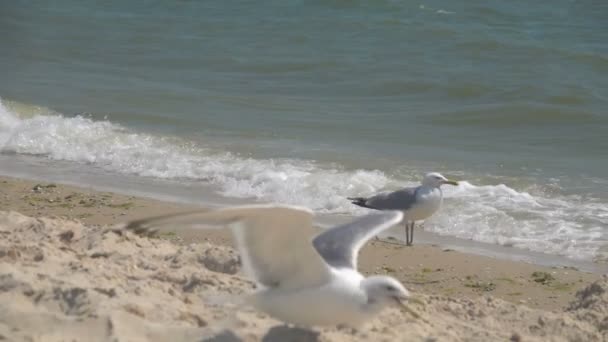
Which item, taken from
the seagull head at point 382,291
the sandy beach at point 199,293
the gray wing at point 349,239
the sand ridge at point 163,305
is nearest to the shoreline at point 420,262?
the sandy beach at point 199,293

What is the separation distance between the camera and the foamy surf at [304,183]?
31.4ft

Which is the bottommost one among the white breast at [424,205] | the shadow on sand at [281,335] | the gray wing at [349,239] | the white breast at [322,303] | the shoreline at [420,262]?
the shoreline at [420,262]

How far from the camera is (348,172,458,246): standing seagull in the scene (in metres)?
9.02

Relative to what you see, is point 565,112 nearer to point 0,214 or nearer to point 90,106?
point 90,106

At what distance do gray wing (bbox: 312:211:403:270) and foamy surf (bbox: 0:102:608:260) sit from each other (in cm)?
381

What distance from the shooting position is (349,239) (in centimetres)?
554

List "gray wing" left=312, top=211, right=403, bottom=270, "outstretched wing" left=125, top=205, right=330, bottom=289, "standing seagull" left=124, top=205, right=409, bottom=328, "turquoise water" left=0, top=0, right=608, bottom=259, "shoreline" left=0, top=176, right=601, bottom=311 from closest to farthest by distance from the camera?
1. "outstretched wing" left=125, top=205, right=330, bottom=289
2. "standing seagull" left=124, top=205, right=409, bottom=328
3. "gray wing" left=312, top=211, right=403, bottom=270
4. "shoreline" left=0, top=176, right=601, bottom=311
5. "turquoise water" left=0, top=0, right=608, bottom=259

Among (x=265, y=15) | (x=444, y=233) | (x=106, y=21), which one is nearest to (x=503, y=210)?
(x=444, y=233)

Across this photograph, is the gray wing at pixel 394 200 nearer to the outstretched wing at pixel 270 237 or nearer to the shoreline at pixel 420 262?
the shoreline at pixel 420 262

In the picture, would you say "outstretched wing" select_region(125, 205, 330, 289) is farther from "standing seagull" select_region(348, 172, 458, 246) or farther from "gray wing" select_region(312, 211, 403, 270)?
"standing seagull" select_region(348, 172, 458, 246)

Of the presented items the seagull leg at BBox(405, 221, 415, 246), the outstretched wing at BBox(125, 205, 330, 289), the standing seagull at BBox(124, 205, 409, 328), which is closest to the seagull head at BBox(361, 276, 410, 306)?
the standing seagull at BBox(124, 205, 409, 328)

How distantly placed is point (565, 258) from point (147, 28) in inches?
594

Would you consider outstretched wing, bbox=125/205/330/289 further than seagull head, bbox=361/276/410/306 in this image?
No

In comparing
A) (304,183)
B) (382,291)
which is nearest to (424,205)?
(304,183)
